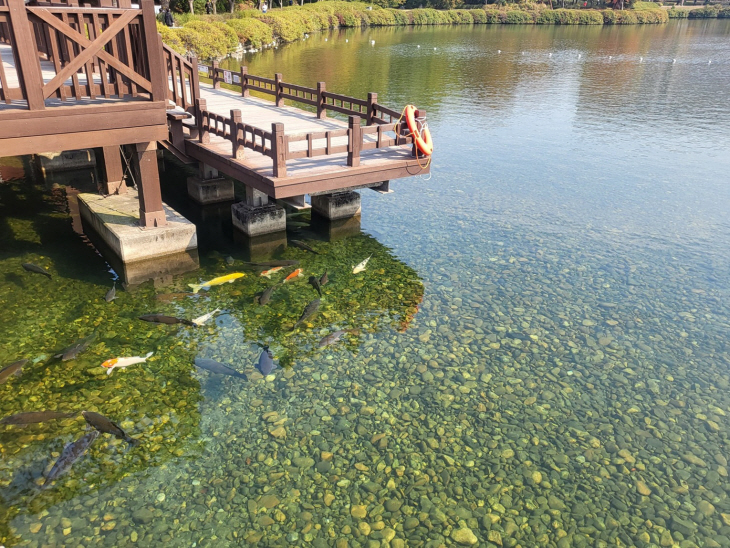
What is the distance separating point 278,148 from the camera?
1082cm

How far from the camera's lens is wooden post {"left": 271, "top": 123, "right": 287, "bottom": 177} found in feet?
35.3

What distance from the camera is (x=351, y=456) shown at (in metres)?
7.13

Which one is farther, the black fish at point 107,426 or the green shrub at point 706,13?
the green shrub at point 706,13

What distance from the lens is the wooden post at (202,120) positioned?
531 inches

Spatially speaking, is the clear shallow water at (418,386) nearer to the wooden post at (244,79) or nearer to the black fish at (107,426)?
the black fish at (107,426)

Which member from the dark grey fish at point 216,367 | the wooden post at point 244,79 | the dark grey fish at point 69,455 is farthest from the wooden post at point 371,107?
the dark grey fish at point 69,455

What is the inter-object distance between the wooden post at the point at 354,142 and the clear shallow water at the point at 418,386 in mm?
2197

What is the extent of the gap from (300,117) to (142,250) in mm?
7285

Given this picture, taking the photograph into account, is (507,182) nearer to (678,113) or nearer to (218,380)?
(218,380)

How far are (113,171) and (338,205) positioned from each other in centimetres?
548

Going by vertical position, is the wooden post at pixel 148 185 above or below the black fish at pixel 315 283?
above

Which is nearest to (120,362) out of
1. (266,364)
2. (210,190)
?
(266,364)

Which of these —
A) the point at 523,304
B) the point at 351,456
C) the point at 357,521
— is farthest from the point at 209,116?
the point at 357,521

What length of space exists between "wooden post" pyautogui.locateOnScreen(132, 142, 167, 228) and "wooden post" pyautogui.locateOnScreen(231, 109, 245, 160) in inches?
70.4
